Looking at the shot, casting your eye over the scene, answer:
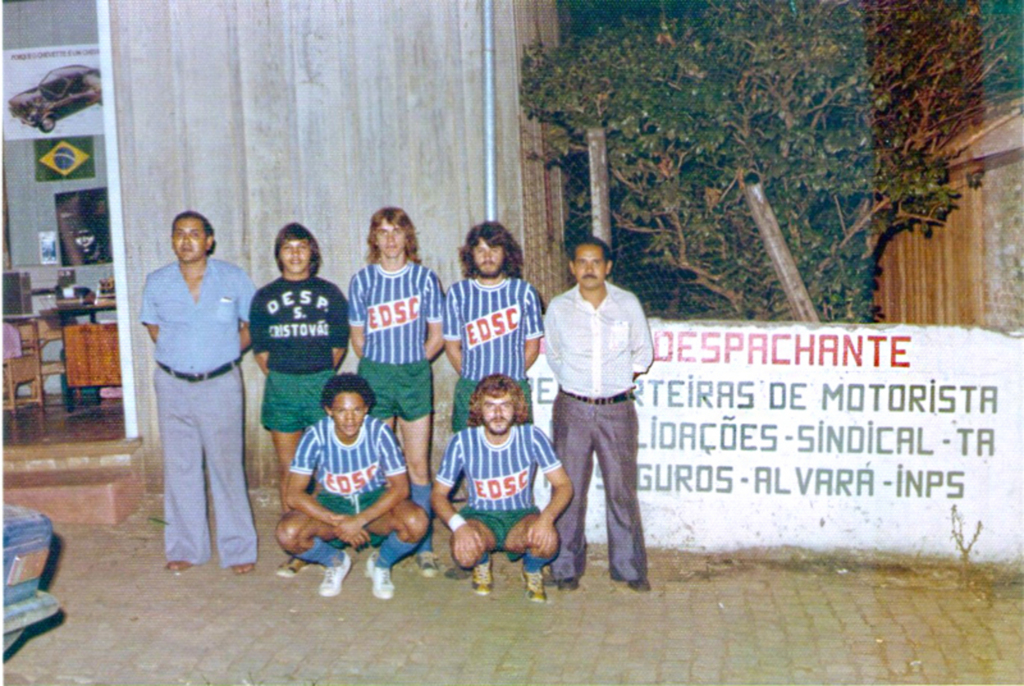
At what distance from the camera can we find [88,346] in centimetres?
853

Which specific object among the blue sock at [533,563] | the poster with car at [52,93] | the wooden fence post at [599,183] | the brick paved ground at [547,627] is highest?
the poster with car at [52,93]

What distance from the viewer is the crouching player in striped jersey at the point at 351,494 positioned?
205 inches

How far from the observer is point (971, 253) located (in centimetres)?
654

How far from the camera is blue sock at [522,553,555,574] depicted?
5.21 metres

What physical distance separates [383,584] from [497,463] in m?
0.83

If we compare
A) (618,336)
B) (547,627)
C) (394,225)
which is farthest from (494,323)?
(547,627)

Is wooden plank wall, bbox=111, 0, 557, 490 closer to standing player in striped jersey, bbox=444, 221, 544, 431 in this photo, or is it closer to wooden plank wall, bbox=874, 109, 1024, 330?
standing player in striped jersey, bbox=444, 221, 544, 431

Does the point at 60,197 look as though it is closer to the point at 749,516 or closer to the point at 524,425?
the point at 524,425

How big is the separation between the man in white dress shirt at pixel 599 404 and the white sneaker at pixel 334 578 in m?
1.06

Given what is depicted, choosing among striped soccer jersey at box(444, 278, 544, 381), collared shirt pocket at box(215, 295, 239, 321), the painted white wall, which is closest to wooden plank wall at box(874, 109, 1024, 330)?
the painted white wall

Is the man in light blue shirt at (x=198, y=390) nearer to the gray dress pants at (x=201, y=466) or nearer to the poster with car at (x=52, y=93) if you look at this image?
the gray dress pants at (x=201, y=466)

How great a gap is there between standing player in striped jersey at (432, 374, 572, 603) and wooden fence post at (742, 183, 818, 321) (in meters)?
1.89

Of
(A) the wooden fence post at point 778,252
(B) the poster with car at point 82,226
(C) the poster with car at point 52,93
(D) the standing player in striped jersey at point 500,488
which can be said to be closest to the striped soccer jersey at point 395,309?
(D) the standing player in striped jersey at point 500,488

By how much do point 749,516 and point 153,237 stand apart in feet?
13.0
